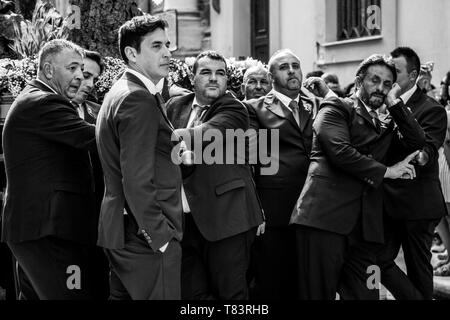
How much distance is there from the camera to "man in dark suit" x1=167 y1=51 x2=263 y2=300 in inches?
220

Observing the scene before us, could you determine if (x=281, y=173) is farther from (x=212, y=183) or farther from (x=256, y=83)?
(x=256, y=83)

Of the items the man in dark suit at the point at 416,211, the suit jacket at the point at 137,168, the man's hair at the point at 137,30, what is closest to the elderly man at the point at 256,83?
the man in dark suit at the point at 416,211

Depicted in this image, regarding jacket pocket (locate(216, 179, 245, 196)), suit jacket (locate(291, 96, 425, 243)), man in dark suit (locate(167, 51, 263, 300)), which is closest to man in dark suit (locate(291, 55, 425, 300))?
suit jacket (locate(291, 96, 425, 243))

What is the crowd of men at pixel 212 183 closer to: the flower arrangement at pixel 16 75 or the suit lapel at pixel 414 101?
the suit lapel at pixel 414 101

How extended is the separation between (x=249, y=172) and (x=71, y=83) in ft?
4.19

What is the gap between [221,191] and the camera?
221 inches

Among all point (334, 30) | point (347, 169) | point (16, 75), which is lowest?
point (347, 169)

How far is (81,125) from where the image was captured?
206 inches

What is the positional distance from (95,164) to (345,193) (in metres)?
1.70

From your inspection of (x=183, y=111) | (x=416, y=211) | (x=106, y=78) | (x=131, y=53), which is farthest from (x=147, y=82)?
(x=416, y=211)

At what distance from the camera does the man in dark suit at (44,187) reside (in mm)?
5215

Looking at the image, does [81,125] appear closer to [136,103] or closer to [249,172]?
[136,103]
